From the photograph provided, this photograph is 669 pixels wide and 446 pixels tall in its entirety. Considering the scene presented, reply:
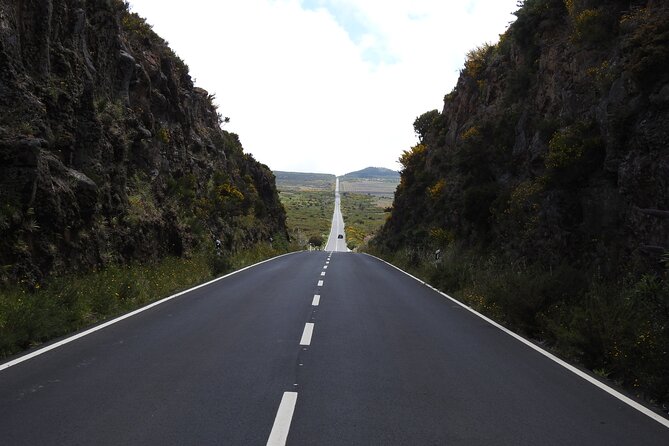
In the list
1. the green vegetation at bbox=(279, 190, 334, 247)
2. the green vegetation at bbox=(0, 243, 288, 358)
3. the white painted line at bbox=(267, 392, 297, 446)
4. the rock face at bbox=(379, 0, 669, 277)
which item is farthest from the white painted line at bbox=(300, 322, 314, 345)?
the green vegetation at bbox=(279, 190, 334, 247)

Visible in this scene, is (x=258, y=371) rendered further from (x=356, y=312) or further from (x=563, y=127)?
(x=563, y=127)

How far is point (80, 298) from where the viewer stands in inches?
384

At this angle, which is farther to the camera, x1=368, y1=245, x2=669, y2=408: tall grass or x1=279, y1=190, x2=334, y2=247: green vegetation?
x1=279, y1=190, x2=334, y2=247: green vegetation

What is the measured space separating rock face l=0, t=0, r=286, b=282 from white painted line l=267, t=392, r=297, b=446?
6483 millimetres

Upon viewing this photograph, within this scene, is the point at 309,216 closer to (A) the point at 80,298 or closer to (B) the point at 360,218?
(B) the point at 360,218

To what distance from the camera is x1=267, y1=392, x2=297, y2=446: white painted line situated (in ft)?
13.7

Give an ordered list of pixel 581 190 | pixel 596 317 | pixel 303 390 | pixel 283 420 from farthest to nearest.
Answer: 1. pixel 581 190
2. pixel 596 317
3. pixel 303 390
4. pixel 283 420

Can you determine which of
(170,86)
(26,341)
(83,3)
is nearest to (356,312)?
(26,341)

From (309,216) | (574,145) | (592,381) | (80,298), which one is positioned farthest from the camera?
(309,216)

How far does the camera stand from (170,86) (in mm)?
25625

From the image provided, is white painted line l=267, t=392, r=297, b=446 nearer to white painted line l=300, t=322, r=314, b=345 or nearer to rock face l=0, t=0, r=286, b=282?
white painted line l=300, t=322, r=314, b=345

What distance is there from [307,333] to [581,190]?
8.24m

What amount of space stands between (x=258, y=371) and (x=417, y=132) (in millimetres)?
39379

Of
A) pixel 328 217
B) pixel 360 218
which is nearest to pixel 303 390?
pixel 328 217
